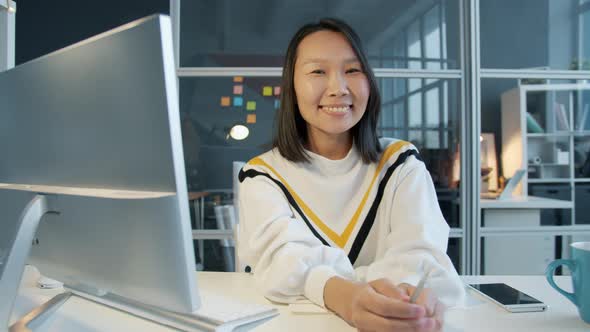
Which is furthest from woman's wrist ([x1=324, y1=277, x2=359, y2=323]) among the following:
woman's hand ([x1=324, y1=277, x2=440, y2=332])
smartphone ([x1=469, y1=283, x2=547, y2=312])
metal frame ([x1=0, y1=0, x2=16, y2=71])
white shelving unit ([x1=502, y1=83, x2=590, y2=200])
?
white shelving unit ([x1=502, y1=83, x2=590, y2=200])

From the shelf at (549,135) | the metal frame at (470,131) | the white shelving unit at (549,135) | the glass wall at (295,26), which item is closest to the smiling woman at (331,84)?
the glass wall at (295,26)

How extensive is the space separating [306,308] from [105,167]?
412 millimetres

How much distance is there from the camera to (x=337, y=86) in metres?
Result: 1.12

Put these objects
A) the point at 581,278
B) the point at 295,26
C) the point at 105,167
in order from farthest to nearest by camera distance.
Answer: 1. the point at 295,26
2. the point at 581,278
3. the point at 105,167

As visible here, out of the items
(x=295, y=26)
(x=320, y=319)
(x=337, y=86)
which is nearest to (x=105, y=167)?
(x=320, y=319)

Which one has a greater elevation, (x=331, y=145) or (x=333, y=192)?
(x=331, y=145)

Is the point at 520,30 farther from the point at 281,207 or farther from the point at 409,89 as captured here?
the point at 281,207

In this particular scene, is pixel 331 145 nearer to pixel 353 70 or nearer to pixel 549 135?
pixel 353 70

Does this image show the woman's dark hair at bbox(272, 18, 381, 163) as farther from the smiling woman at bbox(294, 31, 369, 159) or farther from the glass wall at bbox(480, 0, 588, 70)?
the glass wall at bbox(480, 0, 588, 70)

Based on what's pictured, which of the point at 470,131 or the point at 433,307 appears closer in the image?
the point at 433,307

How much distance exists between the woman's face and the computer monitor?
635 mm

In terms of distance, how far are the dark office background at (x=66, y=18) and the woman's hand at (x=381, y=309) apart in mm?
2847

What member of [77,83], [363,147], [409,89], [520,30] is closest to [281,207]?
[363,147]

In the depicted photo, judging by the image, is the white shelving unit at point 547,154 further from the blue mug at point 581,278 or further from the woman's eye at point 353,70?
the blue mug at point 581,278
